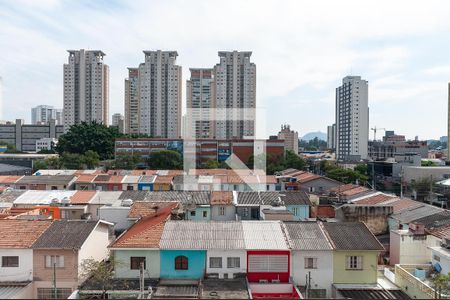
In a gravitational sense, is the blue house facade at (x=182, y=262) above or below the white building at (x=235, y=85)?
below

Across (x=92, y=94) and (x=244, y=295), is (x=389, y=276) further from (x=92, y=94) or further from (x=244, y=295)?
(x=92, y=94)

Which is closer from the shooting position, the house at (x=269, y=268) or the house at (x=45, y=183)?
the house at (x=269, y=268)

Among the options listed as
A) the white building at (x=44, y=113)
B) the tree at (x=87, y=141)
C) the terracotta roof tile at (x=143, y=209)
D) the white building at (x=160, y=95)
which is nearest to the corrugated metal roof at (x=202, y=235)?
the terracotta roof tile at (x=143, y=209)

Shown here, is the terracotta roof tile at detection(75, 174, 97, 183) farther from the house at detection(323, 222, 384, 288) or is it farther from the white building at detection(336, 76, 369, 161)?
the white building at detection(336, 76, 369, 161)

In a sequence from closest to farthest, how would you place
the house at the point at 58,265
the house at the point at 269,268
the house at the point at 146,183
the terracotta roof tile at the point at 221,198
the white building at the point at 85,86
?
the house at the point at 269,268 → the house at the point at 58,265 → the terracotta roof tile at the point at 221,198 → the house at the point at 146,183 → the white building at the point at 85,86

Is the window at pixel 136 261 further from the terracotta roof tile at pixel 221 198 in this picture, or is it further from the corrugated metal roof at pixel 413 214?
the corrugated metal roof at pixel 413 214

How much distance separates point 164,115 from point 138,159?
24.3 m

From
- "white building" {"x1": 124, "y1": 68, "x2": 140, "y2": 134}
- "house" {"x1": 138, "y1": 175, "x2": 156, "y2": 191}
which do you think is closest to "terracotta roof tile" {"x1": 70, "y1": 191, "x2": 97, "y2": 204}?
"house" {"x1": 138, "y1": 175, "x2": 156, "y2": 191}

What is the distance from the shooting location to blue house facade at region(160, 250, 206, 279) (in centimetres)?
1342

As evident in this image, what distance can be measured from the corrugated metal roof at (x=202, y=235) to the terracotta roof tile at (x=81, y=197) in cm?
1032

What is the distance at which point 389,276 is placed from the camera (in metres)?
14.8

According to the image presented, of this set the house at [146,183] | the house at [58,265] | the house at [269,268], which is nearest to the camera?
the house at [269,268]

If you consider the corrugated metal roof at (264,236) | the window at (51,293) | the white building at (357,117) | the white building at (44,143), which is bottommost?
the window at (51,293)

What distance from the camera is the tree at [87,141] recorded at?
193 ft
